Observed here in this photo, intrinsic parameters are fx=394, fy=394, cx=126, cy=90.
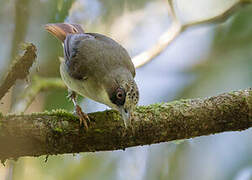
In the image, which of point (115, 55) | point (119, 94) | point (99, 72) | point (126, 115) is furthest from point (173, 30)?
point (126, 115)

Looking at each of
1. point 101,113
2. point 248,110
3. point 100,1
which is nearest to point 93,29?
point 100,1

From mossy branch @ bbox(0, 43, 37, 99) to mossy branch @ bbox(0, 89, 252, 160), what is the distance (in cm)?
27

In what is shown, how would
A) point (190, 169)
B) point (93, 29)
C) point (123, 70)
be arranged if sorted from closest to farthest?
point (123, 70), point (190, 169), point (93, 29)

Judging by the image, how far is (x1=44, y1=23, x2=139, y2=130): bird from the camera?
11.7 ft

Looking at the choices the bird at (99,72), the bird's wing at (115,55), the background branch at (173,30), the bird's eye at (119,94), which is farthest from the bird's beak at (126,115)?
the background branch at (173,30)

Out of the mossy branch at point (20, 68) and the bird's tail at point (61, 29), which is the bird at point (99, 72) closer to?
the bird's tail at point (61, 29)

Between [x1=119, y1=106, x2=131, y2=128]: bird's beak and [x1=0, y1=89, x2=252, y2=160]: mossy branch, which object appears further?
[x1=119, y1=106, x2=131, y2=128]: bird's beak

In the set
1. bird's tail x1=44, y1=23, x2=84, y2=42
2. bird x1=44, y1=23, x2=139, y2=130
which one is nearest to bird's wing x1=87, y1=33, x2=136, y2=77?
bird x1=44, y1=23, x2=139, y2=130

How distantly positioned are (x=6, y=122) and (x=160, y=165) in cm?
301

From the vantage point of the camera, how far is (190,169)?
5305 millimetres

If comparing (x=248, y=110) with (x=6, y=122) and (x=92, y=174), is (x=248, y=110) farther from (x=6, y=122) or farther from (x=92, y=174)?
(x=92, y=174)

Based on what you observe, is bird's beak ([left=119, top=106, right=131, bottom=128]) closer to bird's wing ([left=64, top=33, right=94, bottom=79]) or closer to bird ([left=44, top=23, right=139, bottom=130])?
bird ([left=44, top=23, right=139, bottom=130])

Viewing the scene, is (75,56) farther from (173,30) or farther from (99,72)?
(173,30)

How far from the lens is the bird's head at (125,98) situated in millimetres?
3334
